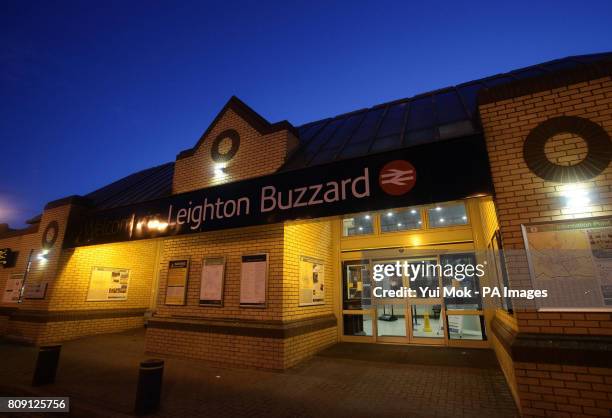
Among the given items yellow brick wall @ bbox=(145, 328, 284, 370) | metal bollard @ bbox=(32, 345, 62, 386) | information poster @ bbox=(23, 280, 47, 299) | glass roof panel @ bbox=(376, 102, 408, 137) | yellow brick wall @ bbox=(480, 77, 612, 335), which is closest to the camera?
yellow brick wall @ bbox=(480, 77, 612, 335)

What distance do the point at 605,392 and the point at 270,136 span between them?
7.38 m

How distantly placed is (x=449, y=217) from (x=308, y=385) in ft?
19.8

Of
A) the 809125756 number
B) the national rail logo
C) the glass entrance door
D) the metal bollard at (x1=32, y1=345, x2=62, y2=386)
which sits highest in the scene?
the national rail logo

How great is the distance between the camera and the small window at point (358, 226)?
9672mm

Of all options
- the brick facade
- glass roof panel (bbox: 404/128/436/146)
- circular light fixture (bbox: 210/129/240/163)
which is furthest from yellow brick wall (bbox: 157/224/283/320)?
the brick facade

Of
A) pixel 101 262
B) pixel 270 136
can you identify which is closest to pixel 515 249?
pixel 270 136

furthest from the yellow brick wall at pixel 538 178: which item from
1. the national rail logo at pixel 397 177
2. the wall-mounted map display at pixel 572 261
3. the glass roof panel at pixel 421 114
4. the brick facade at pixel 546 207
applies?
the glass roof panel at pixel 421 114

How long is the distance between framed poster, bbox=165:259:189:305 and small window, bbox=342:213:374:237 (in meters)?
4.90

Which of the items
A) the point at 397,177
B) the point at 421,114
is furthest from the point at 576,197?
the point at 421,114

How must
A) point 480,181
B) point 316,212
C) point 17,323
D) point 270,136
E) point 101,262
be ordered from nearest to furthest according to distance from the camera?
point 480,181
point 316,212
point 270,136
point 17,323
point 101,262

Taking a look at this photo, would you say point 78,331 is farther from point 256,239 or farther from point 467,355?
point 467,355

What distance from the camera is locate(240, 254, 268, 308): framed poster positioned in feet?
22.4

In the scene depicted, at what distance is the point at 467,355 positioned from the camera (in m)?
7.16

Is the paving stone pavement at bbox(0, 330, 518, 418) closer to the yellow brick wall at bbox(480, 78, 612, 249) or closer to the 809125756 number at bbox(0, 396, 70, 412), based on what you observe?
the 809125756 number at bbox(0, 396, 70, 412)
